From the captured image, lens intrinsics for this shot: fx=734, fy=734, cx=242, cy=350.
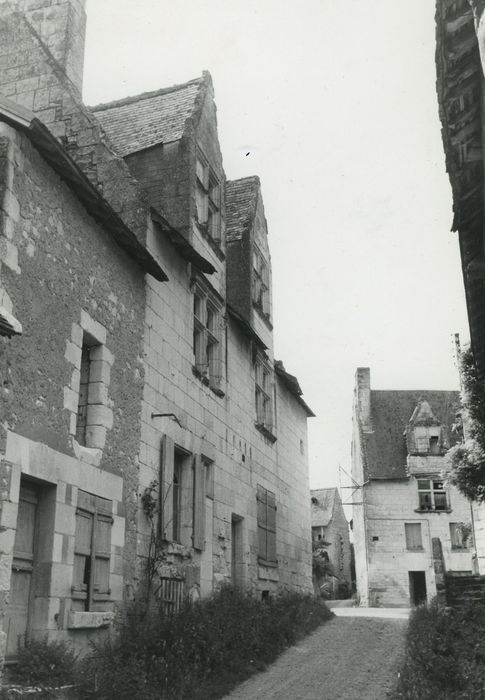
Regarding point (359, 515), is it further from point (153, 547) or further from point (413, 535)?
point (153, 547)

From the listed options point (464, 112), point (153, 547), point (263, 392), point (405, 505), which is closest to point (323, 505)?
point (405, 505)

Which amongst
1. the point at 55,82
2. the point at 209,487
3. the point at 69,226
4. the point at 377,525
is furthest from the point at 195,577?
the point at 377,525

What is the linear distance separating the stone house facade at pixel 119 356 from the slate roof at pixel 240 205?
0.28 ft

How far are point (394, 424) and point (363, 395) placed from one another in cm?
187

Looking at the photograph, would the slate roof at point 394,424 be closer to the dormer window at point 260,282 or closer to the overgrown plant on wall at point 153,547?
the dormer window at point 260,282

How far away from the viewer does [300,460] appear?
1928 cm

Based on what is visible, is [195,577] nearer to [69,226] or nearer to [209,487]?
[209,487]

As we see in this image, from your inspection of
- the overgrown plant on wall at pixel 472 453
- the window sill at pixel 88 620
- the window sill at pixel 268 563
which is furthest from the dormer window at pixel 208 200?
the window sill at pixel 88 620

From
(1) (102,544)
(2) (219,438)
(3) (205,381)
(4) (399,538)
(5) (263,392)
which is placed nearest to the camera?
(1) (102,544)

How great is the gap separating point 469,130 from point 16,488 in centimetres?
497

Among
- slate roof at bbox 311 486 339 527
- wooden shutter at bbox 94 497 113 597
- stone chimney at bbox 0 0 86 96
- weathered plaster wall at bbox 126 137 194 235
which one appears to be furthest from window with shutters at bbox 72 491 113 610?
slate roof at bbox 311 486 339 527

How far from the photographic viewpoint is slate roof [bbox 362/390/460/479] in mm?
30766

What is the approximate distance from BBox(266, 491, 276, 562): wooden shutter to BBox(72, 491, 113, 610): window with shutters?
7.04m

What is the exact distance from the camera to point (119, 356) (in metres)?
9.37
